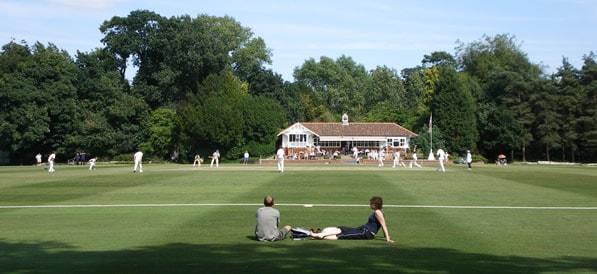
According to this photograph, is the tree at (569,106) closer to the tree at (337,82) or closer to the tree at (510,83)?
the tree at (510,83)

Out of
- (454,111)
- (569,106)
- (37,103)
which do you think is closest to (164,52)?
(37,103)

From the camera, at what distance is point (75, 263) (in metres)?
11.3

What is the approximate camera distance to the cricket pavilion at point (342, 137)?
3912 inches

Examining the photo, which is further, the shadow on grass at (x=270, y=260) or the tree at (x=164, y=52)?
the tree at (x=164, y=52)

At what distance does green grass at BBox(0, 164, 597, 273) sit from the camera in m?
11.0

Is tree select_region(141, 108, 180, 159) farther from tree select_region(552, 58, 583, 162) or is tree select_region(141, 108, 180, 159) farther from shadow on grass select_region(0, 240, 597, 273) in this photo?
shadow on grass select_region(0, 240, 597, 273)

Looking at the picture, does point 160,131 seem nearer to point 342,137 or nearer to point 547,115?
point 342,137

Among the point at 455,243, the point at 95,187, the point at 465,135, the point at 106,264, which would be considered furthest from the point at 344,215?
the point at 465,135

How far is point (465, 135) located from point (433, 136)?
17.8 feet

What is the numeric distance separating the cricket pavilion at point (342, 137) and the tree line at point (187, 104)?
5472mm

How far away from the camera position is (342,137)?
100688 millimetres

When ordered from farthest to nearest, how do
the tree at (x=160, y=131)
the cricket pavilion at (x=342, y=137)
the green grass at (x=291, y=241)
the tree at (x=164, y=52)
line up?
the cricket pavilion at (x=342, y=137) < the tree at (x=164, y=52) < the tree at (x=160, y=131) < the green grass at (x=291, y=241)

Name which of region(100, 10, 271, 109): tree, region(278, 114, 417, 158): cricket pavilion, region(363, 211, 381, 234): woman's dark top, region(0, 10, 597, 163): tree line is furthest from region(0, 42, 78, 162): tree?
region(363, 211, 381, 234): woman's dark top

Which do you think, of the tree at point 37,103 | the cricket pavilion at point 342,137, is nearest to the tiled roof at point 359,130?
the cricket pavilion at point 342,137
